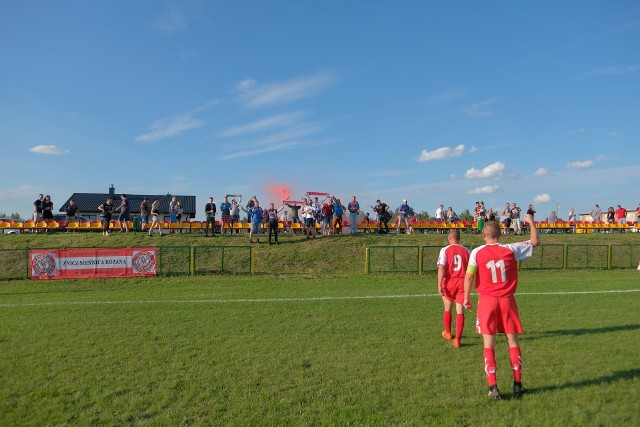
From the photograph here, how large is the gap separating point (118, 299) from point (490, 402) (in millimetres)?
11966

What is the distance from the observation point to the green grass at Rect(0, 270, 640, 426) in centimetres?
496

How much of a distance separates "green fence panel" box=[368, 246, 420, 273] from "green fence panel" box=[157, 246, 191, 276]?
795 centimetres

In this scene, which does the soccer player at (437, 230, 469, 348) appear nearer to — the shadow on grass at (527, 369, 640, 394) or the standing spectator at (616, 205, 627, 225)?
the shadow on grass at (527, 369, 640, 394)

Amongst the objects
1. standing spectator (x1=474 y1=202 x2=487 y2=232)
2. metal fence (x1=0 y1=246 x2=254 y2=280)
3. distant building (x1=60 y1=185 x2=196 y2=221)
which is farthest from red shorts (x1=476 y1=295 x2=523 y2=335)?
distant building (x1=60 y1=185 x2=196 y2=221)

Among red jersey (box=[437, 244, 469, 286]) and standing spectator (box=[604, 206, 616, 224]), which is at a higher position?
standing spectator (box=[604, 206, 616, 224])

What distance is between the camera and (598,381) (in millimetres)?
5770

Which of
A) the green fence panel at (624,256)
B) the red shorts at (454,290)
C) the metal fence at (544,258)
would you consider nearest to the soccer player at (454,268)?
the red shorts at (454,290)

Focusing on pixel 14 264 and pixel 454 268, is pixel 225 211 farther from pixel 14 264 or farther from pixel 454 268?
pixel 454 268

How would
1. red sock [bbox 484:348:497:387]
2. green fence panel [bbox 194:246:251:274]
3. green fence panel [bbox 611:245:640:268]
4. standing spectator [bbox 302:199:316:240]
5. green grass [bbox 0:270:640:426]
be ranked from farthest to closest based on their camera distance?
standing spectator [bbox 302:199:316:240] → green fence panel [bbox 611:245:640:268] → green fence panel [bbox 194:246:251:274] → red sock [bbox 484:348:497:387] → green grass [bbox 0:270:640:426]

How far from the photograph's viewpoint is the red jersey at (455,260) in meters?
7.98

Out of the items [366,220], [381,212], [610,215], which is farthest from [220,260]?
[610,215]

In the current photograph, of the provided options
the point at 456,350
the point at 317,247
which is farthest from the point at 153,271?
the point at 456,350

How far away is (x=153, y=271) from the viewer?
62.9 feet

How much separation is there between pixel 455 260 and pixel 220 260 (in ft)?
46.6
